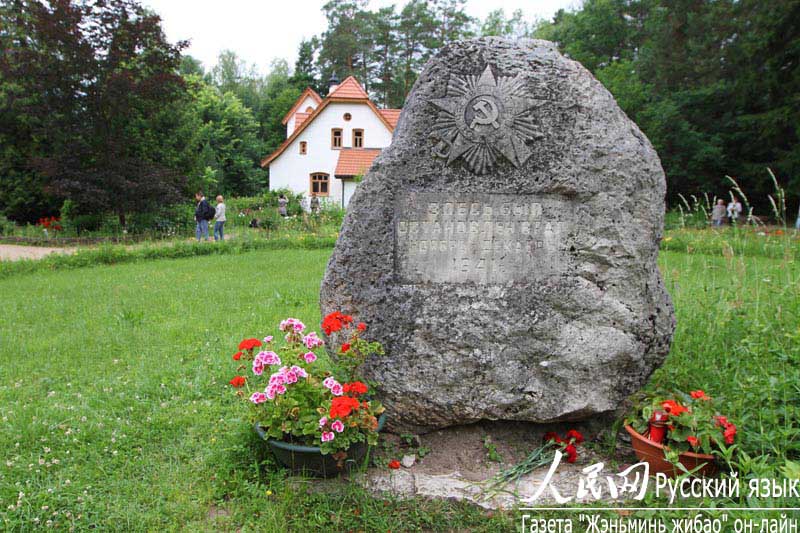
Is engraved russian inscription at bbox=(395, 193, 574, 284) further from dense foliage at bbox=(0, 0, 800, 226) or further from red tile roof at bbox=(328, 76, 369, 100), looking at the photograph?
red tile roof at bbox=(328, 76, 369, 100)

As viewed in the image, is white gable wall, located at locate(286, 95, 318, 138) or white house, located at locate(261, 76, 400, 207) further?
white gable wall, located at locate(286, 95, 318, 138)

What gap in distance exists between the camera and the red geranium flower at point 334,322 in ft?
11.1

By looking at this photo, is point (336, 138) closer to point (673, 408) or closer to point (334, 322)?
point (334, 322)

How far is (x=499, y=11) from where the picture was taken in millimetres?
51719

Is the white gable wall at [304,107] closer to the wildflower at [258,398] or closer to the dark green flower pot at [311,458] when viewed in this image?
the wildflower at [258,398]

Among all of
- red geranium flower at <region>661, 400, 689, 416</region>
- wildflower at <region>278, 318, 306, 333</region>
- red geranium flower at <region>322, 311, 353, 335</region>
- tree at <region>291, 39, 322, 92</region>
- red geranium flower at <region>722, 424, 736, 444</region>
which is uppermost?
tree at <region>291, 39, 322, 92</region>

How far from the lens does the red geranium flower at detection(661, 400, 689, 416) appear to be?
317cm

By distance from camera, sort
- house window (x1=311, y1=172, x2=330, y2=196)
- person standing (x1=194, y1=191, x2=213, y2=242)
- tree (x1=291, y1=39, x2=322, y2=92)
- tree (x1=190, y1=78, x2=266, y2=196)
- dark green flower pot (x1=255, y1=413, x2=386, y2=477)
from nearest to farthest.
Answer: dark green flower pot (x1=255, y1=413, x2=386, y2=477) → person standing (x1=194, y1=191, x2=213, y2=242) → house window (x1=311, y1=172, x2=330, y2=196) → tree (x1=190, y1=78, x2=266, y2=196) → tree (x1=291, y1=39, x2=322, y2=92)

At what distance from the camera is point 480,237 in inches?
143

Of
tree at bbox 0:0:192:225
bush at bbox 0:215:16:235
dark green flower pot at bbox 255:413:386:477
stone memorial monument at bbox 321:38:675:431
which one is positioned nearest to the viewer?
dark green flower pot at bbox 255:413:386:477

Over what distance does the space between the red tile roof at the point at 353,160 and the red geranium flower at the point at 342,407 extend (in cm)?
2410

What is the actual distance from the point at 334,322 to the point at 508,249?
4.03 feet

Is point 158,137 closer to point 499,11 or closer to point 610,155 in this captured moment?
point 610,155

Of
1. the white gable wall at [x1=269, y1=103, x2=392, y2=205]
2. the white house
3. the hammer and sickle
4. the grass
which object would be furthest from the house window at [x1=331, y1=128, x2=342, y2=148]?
the hammer and sickle
